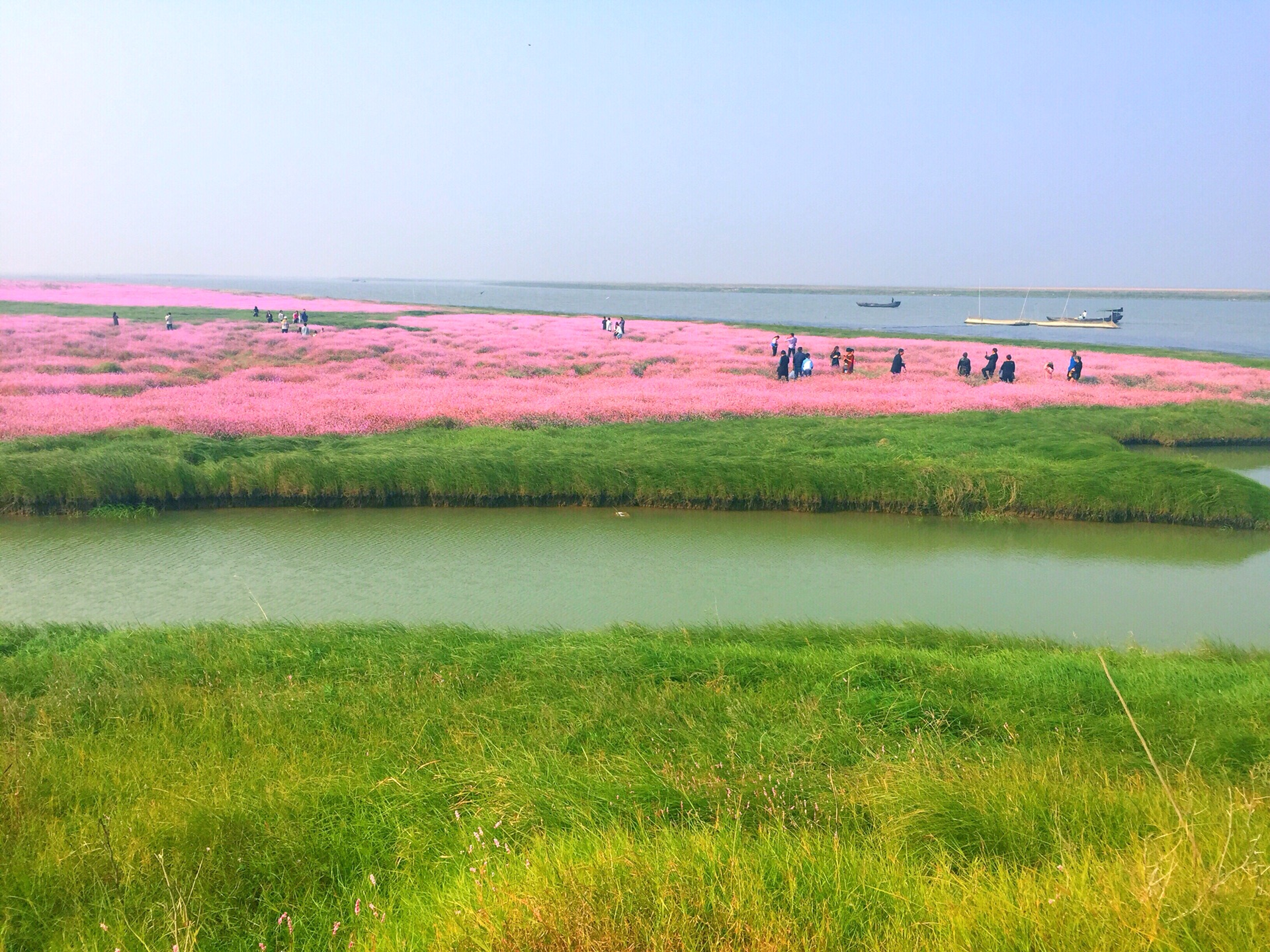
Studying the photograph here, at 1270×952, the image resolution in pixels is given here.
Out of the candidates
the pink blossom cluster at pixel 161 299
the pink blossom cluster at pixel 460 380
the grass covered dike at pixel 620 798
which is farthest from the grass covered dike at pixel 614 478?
the pink blossom cluster at pixel 161 299

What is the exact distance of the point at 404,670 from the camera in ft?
25.1

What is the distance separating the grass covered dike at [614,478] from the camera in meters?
16.1

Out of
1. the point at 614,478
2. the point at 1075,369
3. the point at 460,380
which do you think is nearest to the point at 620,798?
the point at 614,478

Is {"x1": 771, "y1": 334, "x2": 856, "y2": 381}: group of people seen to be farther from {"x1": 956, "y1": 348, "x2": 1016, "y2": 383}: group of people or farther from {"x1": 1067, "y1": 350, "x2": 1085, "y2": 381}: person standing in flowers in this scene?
{"x1": 1067, "y1": 350, "x2": 1085, "y2": 381}: person standing in flowers

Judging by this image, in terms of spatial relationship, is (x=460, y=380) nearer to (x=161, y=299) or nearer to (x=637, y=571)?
(x=637, y=571)

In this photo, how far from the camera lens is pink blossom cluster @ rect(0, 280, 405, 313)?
197ft

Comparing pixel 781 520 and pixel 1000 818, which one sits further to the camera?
pixel 781 520

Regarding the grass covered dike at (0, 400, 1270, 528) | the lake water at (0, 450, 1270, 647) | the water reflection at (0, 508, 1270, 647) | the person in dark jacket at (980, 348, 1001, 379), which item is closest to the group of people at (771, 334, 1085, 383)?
the person in dark jacket at (980, 348, 1001, 379)

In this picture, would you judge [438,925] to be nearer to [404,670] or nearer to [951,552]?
[404,670]

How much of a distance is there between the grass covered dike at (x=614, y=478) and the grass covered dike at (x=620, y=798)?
8.20 m

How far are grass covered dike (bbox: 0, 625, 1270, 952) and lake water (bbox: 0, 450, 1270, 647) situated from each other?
2.52m

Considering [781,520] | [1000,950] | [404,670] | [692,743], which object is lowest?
[781,520]

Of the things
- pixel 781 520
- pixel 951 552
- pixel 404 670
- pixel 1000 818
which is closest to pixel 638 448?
pixel 781 520

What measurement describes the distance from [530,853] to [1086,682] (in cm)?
591
